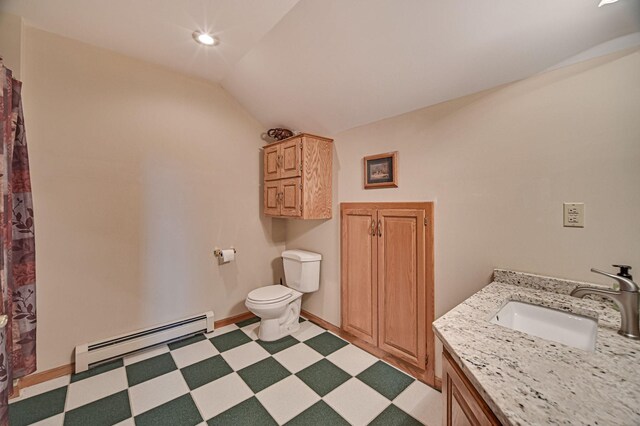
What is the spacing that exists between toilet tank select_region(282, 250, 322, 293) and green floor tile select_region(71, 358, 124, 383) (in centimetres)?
150

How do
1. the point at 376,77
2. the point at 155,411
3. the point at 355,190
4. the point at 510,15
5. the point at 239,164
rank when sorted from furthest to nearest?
the point at 239,164 → the point at 355,190 → the point at 376,77 → the point at 155,411 → the point at 510,15

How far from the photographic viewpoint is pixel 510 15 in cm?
118

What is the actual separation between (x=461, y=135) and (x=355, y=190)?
3.04 feet

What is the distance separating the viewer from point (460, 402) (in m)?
0.80

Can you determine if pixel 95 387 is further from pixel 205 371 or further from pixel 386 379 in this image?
pixel 386 379

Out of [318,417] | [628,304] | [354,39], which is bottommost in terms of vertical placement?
[318,417]

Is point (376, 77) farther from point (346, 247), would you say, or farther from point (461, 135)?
point (346, 247)

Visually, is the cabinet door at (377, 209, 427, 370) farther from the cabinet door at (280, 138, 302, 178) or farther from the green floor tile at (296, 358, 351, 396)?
the cabinet door at (280, 138, 302, 178)

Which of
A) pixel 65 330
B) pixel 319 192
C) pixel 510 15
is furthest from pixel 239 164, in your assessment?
pixel 510 15

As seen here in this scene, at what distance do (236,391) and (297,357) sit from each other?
20.8 inches

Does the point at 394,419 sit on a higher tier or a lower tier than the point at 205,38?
lower

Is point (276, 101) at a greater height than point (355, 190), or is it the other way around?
point (276, 101)

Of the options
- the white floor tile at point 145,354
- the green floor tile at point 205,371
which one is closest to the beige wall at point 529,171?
the green floor tile at point 205,371

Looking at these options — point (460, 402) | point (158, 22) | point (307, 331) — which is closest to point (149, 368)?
point (307, 331)
